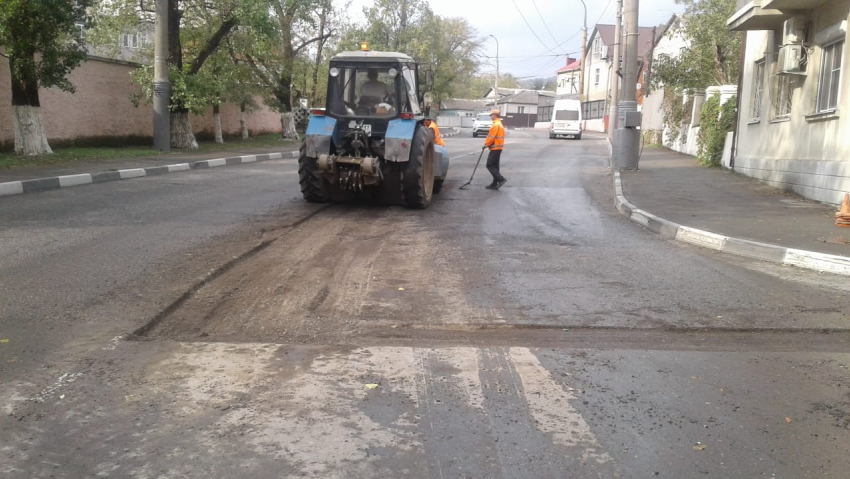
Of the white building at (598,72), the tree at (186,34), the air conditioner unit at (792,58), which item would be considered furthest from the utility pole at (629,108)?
the white building at (598,72)

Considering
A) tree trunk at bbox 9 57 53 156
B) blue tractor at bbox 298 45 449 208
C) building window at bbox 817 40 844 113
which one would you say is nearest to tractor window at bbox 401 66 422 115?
blue tractor at bbox 298 45 449 208

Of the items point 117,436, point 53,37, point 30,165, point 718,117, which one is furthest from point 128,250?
point 718,117

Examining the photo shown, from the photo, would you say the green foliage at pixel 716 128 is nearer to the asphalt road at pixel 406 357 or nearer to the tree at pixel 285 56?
the asphalt road at pixel 406 357

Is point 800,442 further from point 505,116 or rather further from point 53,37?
point 505,116

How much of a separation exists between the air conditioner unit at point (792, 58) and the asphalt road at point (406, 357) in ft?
22.5

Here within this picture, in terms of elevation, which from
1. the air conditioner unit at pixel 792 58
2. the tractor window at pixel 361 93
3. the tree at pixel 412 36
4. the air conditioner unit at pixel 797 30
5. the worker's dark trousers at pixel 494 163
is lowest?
the worker's dark trousers at pixel 494 163

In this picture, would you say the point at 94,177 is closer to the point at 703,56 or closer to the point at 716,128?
the point at 716,128

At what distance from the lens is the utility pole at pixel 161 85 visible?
19750 mm

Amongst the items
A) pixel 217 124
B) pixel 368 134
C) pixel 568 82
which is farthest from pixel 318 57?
pixel 568 82

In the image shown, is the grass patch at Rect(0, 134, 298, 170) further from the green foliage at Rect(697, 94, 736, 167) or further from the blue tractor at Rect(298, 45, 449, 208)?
the green foliage at Rect(697, 94, 736, 167)

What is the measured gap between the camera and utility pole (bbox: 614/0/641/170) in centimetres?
1684

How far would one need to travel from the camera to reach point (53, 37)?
16.2 meters

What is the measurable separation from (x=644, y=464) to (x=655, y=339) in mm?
1978

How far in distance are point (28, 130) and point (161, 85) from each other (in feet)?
14.3
